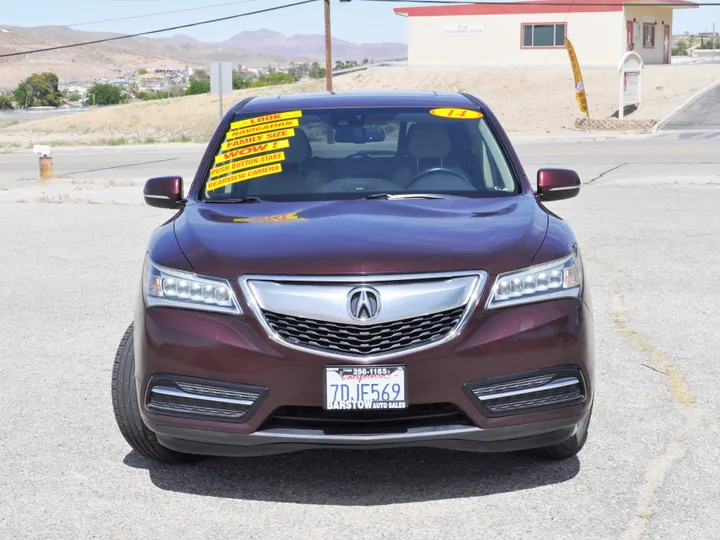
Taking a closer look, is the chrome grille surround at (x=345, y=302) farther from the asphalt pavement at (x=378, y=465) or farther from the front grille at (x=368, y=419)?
the asphalt pavement at (x=378, y=465)

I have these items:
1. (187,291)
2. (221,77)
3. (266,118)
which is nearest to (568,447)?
(187,291)

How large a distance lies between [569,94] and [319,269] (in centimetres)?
4568

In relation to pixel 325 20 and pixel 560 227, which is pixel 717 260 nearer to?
pixel 560 227

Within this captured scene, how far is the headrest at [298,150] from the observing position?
19.0ft

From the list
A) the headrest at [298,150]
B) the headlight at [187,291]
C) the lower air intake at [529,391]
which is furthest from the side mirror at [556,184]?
the headlight at [187,291]

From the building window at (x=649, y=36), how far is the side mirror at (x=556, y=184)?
5764 centimetres

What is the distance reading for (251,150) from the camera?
5.87 m

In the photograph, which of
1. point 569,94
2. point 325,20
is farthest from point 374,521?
point 569,94

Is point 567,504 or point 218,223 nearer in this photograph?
point 567,504

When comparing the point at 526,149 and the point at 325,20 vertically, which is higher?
the point at 325,20

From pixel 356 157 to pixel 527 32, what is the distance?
53436mm

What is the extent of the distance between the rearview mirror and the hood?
0.79m

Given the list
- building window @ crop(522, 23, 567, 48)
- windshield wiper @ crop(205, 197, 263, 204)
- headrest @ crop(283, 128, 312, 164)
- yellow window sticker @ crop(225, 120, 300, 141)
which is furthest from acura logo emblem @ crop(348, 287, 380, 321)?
building window @ crop(522, 23, 567, 48)

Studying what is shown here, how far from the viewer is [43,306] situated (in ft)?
28.5
